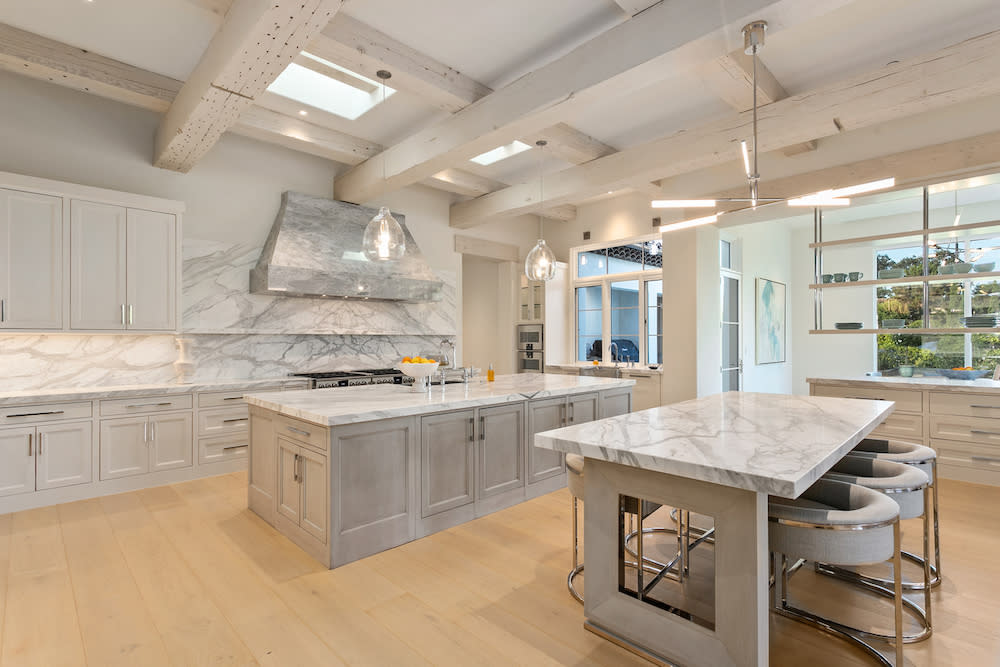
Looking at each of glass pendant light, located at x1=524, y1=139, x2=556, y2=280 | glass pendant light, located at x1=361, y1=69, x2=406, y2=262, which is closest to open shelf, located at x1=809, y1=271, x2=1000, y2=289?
glass pendant light, located at x1=524, y1=139, x2=556, y2=280

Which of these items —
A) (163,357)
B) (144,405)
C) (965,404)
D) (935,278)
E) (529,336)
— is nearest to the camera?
(144,405)

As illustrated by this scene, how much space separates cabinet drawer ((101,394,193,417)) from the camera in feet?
12.7

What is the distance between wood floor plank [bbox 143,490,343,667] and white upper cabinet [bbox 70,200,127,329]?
1.78 metres

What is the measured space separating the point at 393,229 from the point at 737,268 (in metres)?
5.10

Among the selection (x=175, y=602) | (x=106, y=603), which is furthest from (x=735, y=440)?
(x=106, y=603)

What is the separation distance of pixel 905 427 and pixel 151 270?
264 inches

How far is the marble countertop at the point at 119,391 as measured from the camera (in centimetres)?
353

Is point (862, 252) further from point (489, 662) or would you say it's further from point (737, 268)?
point (489, 662)

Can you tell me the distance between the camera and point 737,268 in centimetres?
670

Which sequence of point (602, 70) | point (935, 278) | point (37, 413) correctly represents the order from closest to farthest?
point (602, 70) < point (37, 413) < point (935, 278)

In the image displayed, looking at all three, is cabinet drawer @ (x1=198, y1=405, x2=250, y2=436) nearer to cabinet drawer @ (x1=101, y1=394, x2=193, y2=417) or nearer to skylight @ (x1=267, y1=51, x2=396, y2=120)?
cabinet drawer @ (x1=101, y1=394, x2=193, y2=417)

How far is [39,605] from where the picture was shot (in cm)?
227

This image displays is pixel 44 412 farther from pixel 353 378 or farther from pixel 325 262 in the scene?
pixel 325 262

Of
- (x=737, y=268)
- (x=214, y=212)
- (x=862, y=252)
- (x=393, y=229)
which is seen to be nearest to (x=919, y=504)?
(x=393, y=229)
